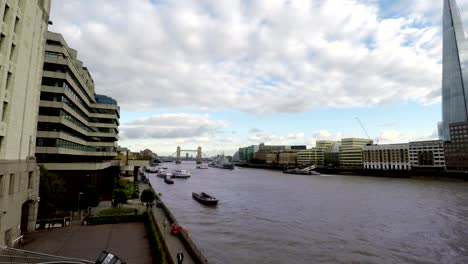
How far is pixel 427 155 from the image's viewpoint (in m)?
174

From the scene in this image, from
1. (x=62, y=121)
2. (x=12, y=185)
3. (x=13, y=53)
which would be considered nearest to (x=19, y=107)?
(x=13, y=53)

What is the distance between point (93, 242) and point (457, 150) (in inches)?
7208

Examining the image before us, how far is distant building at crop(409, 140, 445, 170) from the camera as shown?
168125mm

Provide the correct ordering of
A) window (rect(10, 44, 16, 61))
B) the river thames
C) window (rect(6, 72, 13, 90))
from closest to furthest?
1. window (rect(6, 72, 13, 90))
2. window (rect(10, 44, 16, 61))
3. the river thames

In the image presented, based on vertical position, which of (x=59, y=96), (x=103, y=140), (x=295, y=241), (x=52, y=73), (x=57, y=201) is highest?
(x=52, y=73)

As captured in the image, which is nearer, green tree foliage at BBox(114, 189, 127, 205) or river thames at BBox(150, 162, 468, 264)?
river thames at BBox(150, 162, 468, 264)

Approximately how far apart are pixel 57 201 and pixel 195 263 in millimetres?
28257

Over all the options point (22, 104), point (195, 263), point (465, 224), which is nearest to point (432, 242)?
point (465, 224)

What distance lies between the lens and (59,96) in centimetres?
4709

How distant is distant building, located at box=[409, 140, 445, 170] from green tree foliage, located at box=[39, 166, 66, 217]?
18583 cm

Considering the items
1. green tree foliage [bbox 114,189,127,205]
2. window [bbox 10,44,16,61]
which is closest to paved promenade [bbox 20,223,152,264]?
green tree foliage [bbox 114,189,127,205]

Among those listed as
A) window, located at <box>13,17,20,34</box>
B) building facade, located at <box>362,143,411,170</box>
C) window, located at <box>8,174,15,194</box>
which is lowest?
window, located at <box>8,174,15,194</box>

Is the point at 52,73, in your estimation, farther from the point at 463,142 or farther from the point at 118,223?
the point at 463,142

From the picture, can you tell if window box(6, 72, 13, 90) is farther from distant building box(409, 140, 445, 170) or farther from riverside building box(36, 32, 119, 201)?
distant building box(409, 140, 445, 170)
